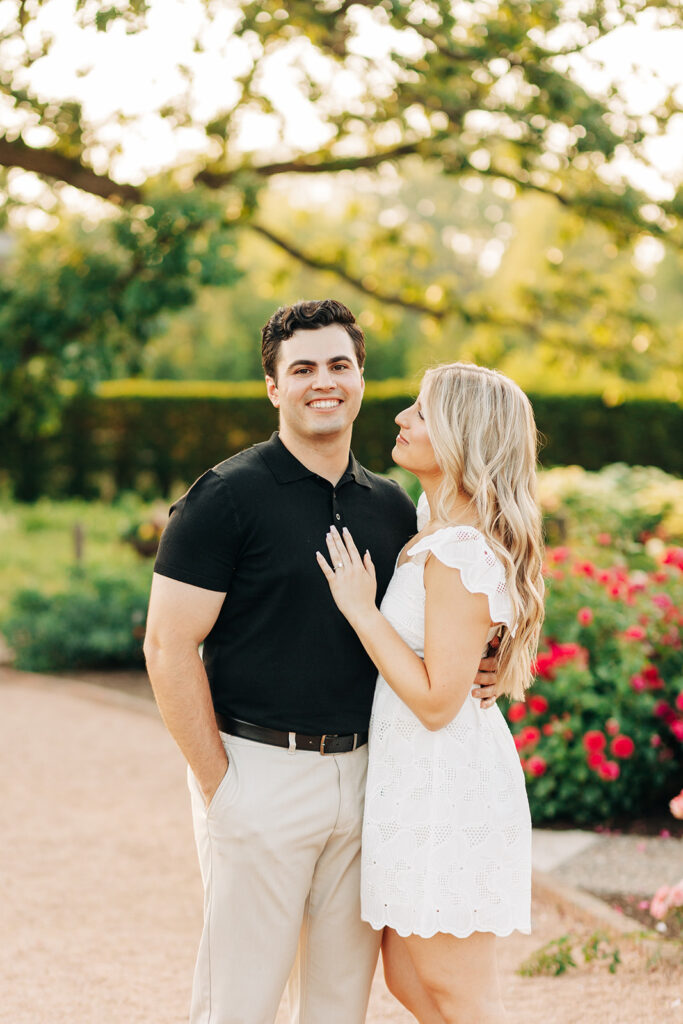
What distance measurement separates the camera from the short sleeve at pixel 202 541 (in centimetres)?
239

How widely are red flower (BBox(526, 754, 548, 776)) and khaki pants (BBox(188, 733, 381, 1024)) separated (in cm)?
246

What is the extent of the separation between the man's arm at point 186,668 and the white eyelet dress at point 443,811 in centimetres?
40

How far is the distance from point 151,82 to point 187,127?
464 mm

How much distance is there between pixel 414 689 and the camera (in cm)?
236

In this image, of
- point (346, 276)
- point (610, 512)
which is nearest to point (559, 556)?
point (610, 512)

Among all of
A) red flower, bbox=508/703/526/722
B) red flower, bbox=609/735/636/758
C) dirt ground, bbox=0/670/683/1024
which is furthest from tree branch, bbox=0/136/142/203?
red flower, bbox=609/735/636/758

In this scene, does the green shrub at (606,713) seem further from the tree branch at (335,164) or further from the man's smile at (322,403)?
the tree branch at (335,164)

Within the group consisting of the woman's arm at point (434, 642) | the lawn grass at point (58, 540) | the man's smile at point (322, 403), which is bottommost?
the lawn grass at point (58, 540)

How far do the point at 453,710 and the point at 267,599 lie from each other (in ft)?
1.64

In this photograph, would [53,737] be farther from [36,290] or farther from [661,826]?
[661,826]

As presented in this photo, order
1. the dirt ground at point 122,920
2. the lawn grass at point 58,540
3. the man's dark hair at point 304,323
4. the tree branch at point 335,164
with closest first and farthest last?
1. the man's dark hair at point 304,323
2. the dirt ground at point 122,920
3. the tree branch at point 335,164
4. the lawn grass at point 58,540

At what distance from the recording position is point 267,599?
246cm

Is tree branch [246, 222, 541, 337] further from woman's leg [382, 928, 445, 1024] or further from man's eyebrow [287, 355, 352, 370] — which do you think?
woman's leg [382, 928, 445, 1024]

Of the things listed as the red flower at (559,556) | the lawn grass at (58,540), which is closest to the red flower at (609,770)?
the red flower at (559,556)
